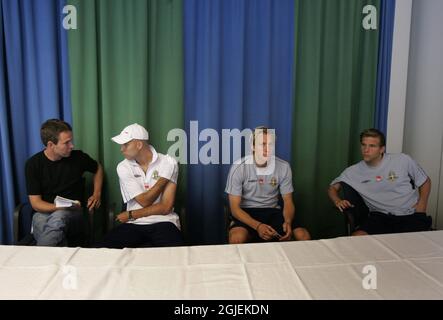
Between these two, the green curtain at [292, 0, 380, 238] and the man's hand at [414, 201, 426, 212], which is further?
the green curtain at [292, 0, 380, 238]

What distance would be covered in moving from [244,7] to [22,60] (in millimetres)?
1686

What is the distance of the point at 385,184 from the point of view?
2.69 metres

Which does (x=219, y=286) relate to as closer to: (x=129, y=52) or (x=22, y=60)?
(x=129, y=52)

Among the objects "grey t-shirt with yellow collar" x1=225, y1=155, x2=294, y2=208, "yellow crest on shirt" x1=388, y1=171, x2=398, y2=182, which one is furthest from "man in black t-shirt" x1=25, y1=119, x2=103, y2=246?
"yellow crest on shirt" x1=388, y1=171, x2=398, y2=182

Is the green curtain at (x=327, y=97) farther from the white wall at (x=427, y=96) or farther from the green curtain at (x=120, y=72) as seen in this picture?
the green curtain at (x=120, y=72)

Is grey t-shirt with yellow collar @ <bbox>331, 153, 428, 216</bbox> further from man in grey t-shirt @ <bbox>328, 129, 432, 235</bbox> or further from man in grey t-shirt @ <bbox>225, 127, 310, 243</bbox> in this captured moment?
man in grey t-shirt @ <bbox>225, 127, 310, 243</bbox>

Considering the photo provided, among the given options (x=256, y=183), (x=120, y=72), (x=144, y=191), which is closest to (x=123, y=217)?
(x=144, y=191)

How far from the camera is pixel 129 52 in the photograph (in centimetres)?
280

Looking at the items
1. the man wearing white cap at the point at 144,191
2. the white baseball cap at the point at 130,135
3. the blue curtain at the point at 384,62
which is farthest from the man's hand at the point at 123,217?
the blue curtain at the point at 384,62

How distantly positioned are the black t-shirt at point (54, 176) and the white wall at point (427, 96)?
281 centimetres

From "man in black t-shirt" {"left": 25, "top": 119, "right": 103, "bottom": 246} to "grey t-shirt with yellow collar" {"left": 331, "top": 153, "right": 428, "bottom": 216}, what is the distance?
1925 millimetres

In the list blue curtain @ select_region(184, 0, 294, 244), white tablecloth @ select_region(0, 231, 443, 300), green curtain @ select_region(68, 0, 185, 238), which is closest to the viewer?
white tablecloth @ select_region(0, 231, 443, 300)

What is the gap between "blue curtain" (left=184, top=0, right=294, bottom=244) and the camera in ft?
9.41

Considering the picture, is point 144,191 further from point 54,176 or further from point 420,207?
point 420,207
